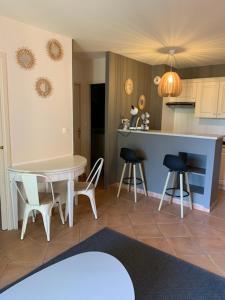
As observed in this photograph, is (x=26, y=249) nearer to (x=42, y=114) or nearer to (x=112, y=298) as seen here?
(x=112, y=298)

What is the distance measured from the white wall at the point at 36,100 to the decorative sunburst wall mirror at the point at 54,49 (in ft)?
0.21

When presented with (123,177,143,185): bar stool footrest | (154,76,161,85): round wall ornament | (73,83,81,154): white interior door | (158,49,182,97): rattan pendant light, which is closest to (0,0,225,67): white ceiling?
(158,49,182,97): rattan pendant light

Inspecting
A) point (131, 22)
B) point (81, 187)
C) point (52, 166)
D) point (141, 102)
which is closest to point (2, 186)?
point (52, 166)

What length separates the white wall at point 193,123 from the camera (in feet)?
17.0

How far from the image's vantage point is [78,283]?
1479mm

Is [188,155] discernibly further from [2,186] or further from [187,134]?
[2,186]

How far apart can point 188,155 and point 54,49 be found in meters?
2.71

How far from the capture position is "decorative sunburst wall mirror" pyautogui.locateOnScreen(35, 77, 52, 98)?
3.11 metres

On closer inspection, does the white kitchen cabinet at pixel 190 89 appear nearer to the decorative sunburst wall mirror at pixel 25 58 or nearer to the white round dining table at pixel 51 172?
the white round dining table at pixel 51 172

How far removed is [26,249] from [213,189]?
2840 mm

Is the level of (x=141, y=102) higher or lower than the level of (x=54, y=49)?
lower

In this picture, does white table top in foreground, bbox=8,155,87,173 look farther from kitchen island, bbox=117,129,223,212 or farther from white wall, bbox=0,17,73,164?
kitchen island, bbox=117,129,223,212

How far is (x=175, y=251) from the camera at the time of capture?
8.40 ft

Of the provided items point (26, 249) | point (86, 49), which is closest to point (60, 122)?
point (86, 49)
